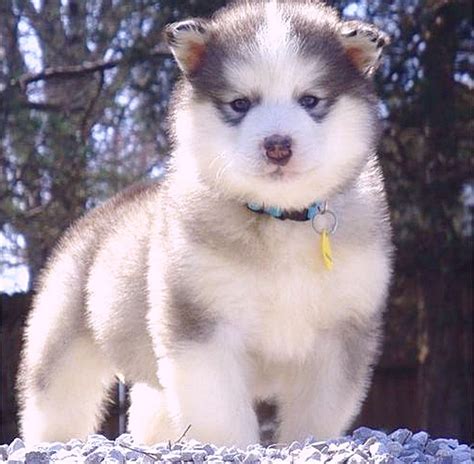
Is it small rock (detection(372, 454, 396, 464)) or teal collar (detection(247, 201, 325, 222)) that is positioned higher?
teal collar (detection(247, 201, 325, 222))

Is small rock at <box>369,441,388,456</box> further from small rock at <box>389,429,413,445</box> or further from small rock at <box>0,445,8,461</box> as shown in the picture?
small rock at <box>0,445,8,461</box>

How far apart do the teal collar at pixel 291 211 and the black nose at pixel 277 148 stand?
349mm

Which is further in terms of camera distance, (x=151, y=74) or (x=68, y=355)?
(x=151, y=74)

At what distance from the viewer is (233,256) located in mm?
4016

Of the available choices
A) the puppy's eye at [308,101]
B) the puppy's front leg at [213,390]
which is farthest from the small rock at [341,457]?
the puppy's eye at [308,101]

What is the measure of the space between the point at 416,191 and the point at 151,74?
1.86 metres

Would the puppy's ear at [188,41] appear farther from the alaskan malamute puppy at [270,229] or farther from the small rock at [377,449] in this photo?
the small rock at [377,449]

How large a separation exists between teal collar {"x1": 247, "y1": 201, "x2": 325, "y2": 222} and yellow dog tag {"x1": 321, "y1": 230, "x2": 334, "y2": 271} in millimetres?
93

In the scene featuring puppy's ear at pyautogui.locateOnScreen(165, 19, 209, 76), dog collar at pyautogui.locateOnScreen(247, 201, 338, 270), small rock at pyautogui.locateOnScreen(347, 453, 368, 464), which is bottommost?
small rock at pyautogui.locateOnScreen(347, 453, 368, 464)

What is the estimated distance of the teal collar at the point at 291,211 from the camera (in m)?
4.09

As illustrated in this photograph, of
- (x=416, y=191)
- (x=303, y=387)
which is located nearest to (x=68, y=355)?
(x=303, y=387)

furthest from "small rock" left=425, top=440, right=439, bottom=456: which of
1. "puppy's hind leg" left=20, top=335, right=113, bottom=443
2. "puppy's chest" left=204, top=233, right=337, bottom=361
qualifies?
"puppy's hind leg" left=20, top=335, right=113, bottom=443

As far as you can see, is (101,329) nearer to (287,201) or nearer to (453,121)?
(287,201)

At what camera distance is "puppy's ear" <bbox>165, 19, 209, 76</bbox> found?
4.18 meters
